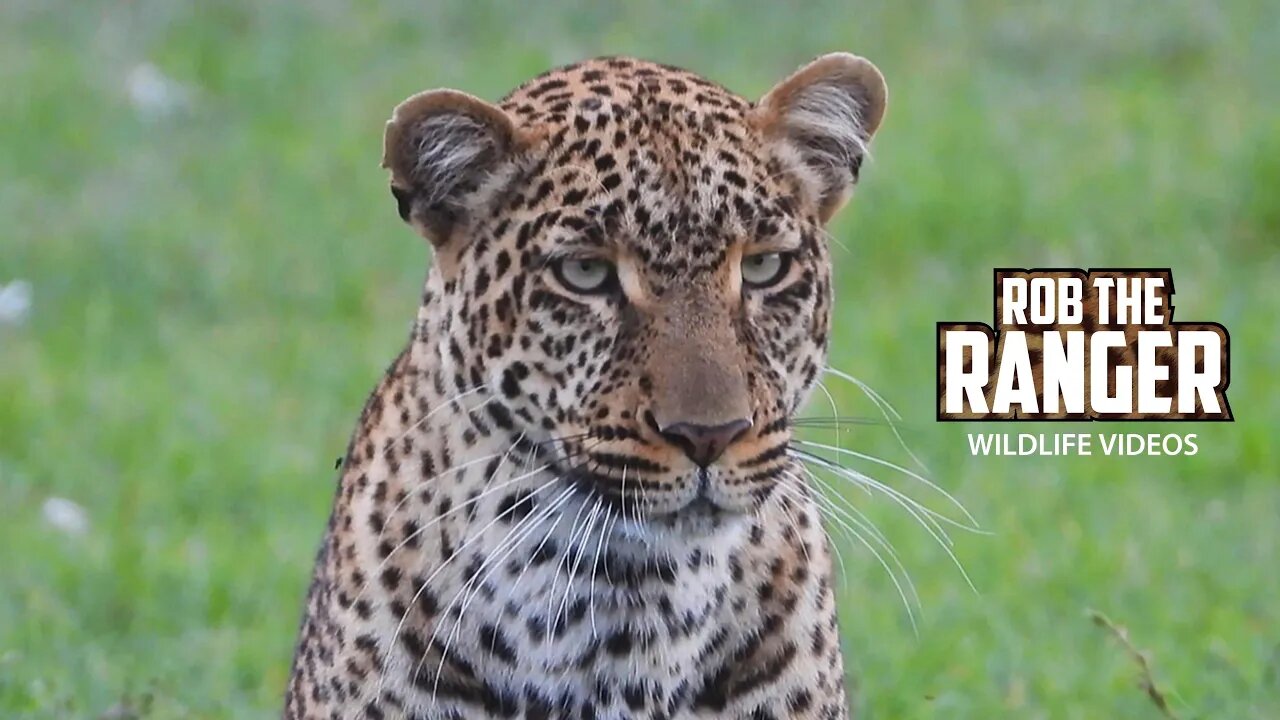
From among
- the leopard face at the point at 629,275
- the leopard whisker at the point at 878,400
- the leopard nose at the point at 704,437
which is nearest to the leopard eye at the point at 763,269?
the leopard face at the point at 629,275

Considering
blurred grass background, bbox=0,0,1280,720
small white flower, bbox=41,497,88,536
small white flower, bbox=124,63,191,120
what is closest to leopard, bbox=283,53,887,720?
blurred grass background, bbox=0,0,1280,720

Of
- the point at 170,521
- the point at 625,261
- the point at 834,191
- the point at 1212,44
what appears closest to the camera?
the point at 625,261

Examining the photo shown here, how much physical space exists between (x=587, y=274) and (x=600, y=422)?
282 mm

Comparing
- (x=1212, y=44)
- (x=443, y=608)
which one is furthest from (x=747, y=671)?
(x=1212, y=44)

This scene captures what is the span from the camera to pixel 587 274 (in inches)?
198

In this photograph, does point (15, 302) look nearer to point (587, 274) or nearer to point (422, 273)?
point (422, 273)

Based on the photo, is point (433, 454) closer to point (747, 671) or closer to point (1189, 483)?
point (747, 671)

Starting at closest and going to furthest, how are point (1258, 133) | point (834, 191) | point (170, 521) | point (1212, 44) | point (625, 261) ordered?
point (625, 261) → point (834, 191) → point (170, 521) → point (1258, 133) → point (1212, 44)

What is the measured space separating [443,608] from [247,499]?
4.89 m

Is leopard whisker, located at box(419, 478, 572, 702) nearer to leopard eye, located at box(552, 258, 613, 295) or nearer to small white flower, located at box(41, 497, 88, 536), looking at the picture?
leopard eye, located at box(552, 258, 613, 295)

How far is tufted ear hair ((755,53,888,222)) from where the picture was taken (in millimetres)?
5312

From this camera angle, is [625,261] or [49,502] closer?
[625,261]

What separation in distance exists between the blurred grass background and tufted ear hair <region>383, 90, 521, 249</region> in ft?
8.06

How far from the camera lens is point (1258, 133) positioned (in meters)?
14.1
